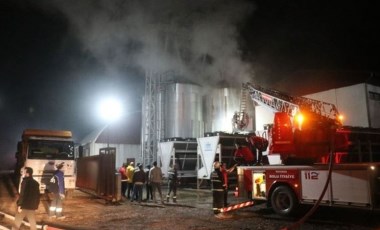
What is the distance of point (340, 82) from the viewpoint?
2400cm

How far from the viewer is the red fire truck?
7699 mm

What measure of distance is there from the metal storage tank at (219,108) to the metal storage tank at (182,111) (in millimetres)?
666

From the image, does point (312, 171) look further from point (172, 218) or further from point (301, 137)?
point (172, 218)

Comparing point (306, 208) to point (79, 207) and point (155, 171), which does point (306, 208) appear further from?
point (79, 207)

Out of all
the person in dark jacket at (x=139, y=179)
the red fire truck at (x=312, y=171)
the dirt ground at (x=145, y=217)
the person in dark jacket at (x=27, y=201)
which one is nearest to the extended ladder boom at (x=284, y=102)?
the red fire truck at (x=312, y=171)

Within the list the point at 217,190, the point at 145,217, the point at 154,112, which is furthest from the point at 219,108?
the point at 145,217

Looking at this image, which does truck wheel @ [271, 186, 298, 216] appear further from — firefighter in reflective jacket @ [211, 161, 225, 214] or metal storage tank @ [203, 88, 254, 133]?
metal storage tank @ [203, 88, 254, 133]

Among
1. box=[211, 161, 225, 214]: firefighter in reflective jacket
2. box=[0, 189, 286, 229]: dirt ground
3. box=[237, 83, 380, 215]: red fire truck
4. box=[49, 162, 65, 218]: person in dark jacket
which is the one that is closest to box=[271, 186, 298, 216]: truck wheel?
box=[237, 83, 380, 215]: red fire truck

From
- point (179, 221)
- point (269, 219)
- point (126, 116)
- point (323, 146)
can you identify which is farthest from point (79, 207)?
point (126, 116)

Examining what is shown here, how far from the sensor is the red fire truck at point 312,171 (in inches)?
303

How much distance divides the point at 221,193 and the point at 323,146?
12.0ft

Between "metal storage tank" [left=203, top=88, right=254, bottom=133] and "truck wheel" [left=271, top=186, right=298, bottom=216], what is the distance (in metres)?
15.2

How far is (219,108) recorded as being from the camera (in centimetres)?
2539

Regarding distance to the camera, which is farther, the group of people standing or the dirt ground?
the group of people standing
